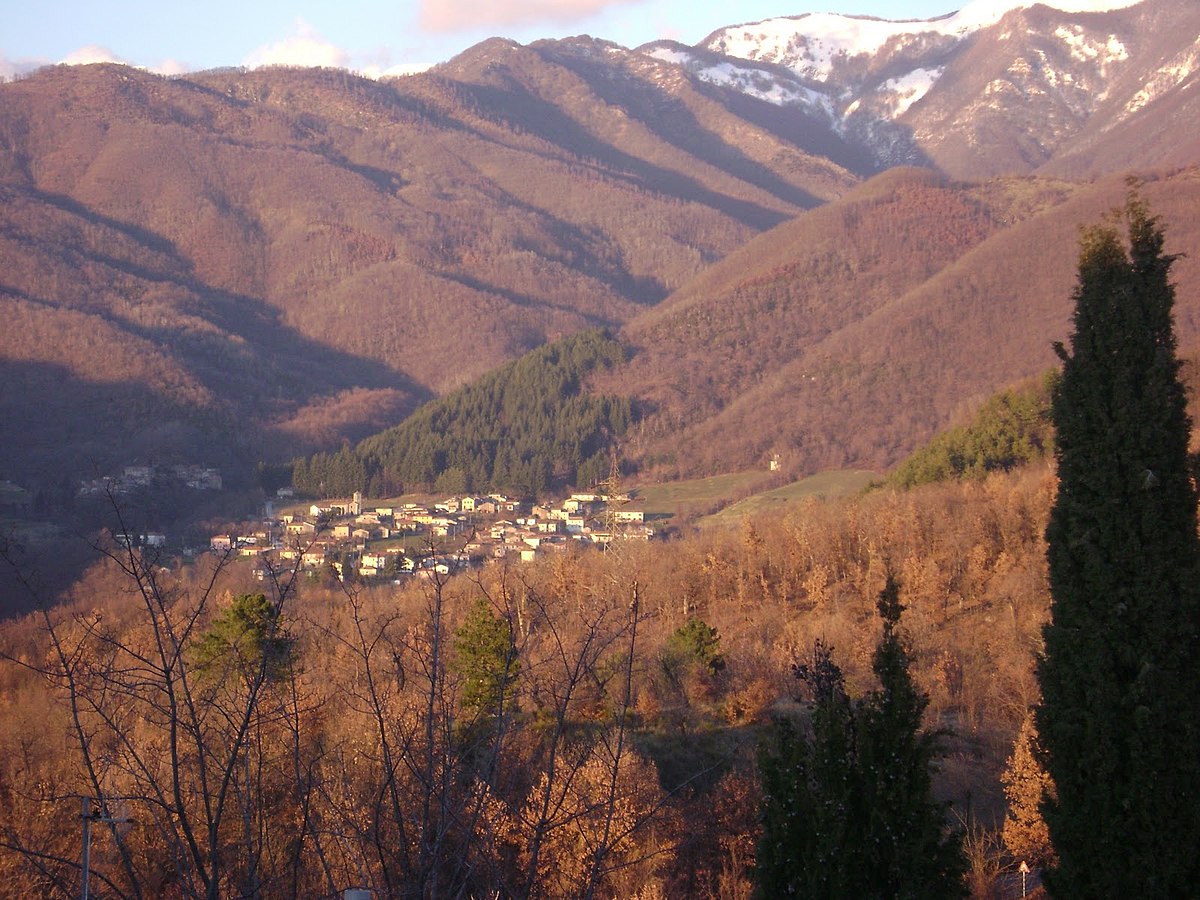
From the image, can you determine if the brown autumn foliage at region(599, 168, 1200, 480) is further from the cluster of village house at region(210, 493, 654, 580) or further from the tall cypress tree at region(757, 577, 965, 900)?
the tall cypress tree at region(757, 577, 965, 900)

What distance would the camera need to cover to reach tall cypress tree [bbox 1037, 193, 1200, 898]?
9.46 meters

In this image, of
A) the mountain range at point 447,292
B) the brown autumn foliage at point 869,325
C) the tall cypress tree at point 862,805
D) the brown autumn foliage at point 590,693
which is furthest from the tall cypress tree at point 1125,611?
the brown autumn foliage at point 869,325

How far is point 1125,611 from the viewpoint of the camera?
9789mm

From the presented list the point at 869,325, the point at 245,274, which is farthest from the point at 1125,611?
the point at 245,274

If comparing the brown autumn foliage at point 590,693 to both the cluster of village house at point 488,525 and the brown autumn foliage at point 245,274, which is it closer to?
the cluster of village house at point 488,525

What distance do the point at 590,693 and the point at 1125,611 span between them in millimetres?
11752

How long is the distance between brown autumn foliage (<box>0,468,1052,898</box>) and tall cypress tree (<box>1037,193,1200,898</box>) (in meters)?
3.27

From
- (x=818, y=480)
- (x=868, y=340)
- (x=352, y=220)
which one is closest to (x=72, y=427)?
(x=818, y=480)

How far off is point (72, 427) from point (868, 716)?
74.5 m

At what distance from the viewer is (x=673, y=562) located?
35.6 metres

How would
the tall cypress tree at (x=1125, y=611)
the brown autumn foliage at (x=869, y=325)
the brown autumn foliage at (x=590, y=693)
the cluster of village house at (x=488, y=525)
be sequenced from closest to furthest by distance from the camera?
the tall cypress tree at (x=1125, y=611) → the brown autumn foliage at (x=590, y=693) → the cluster of village house at (x=488, y=525) → the brown autumn foliage at (x=869, y=325)

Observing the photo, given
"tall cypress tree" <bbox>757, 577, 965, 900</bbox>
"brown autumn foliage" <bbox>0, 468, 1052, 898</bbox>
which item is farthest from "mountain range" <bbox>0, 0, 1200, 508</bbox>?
"tall cypress tree" <bbox>757, 577, 965, 900</bbox>

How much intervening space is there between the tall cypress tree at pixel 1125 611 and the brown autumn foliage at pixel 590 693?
3.27 metres

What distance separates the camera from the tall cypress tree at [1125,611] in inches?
372
